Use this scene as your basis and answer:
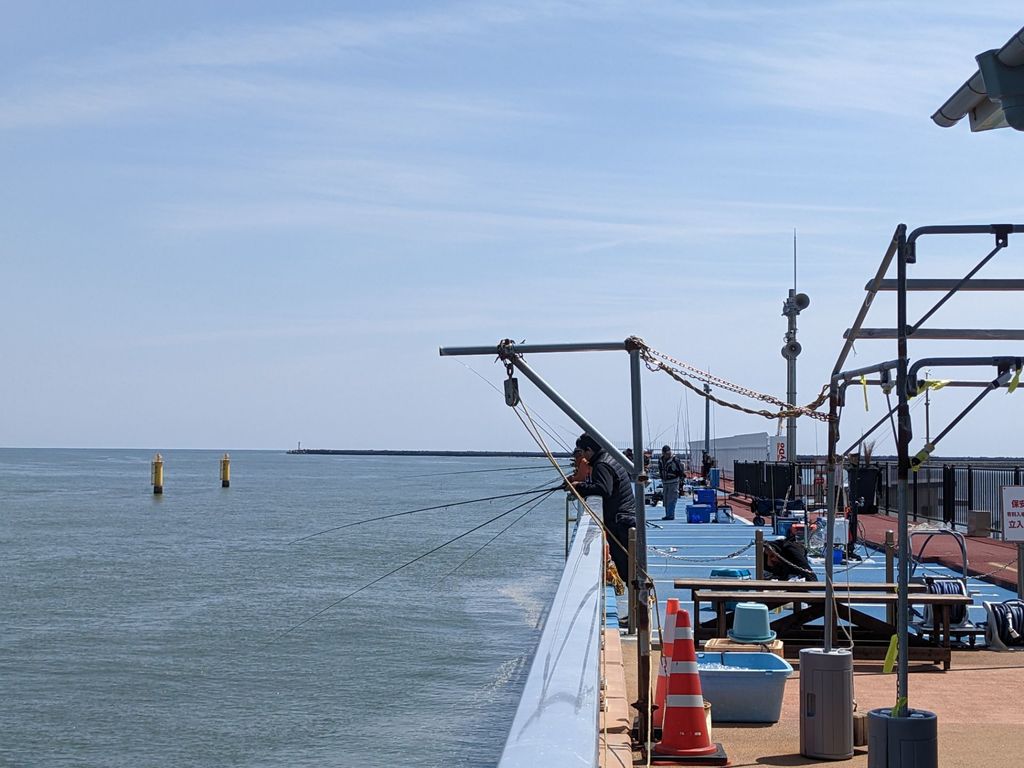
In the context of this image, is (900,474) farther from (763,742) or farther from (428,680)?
(428,680)

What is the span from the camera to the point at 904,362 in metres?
7.50

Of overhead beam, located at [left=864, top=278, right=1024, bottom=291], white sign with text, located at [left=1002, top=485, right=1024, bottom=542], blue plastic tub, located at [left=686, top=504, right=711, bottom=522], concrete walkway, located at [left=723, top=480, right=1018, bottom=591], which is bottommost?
concrete walkway, located at [left=723, top=480, right=1018, bottom=591]

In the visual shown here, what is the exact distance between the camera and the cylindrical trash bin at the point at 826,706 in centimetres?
869

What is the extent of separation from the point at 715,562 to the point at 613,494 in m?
6.22

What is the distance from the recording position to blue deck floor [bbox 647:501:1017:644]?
17.8m

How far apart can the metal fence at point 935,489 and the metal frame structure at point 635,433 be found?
15.3 metres

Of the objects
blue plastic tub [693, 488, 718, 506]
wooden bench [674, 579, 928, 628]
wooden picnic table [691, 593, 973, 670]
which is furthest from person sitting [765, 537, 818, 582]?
blue plastic tub [693, 488, 718, 506]

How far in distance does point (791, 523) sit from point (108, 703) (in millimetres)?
13203

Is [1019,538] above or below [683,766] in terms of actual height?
above

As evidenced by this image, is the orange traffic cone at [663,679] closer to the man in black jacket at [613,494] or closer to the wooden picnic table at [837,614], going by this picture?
the wooden picnic table at [837,614]

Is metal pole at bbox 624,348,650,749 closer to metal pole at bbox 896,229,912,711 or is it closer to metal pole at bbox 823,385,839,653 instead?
metal pole at bbox 823,385,839,653

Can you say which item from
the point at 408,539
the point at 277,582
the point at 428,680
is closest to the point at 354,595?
the point at 277,582

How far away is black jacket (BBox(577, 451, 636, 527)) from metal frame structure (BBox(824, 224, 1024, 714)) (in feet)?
23.8

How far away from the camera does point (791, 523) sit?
81.9ft
